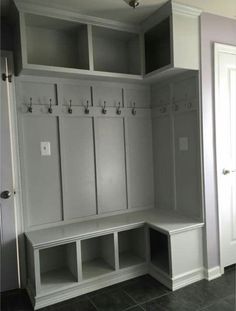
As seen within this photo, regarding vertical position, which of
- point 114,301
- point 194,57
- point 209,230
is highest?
point 194,57

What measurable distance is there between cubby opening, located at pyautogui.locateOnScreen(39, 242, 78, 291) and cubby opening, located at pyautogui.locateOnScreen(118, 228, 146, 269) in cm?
51

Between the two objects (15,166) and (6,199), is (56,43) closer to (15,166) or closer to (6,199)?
(15,166)

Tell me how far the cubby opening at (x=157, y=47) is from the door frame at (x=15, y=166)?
1419mm

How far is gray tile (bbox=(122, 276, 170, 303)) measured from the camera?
236cm

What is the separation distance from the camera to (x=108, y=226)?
2.57m

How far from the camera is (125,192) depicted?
3.01 meters

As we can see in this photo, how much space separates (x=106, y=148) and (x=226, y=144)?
4.03 ft

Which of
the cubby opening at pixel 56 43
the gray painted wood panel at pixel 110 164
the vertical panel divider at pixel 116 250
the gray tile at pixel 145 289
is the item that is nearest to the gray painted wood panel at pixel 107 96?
the gray painted wood panel at pixel 110 164

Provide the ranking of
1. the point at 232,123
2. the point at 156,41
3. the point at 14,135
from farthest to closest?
the point at 156,41, the point at 232,123, the point at 14,135

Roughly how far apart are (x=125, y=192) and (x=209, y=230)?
0.96 metres

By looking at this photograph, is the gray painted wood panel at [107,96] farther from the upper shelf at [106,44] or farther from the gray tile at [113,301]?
the gray tile at [113,301]

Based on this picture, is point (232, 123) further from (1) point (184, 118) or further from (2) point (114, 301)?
(2) point (114, 301)

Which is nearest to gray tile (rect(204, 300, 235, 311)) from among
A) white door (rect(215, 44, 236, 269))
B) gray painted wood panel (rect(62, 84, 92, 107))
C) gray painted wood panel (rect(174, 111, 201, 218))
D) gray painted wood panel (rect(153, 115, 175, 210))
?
white door (rect(215, 44, 236, 269))

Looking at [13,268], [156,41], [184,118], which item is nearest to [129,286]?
[13,268]
